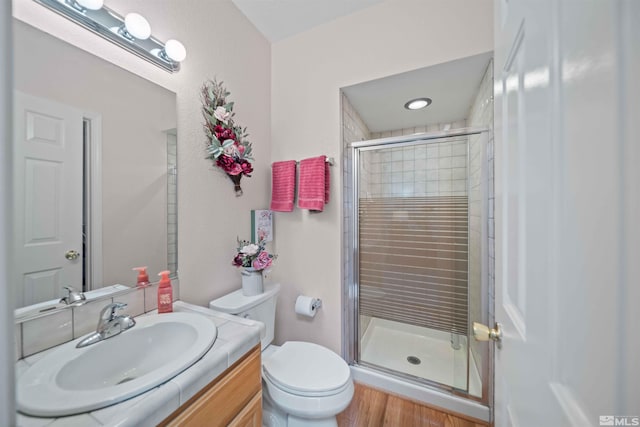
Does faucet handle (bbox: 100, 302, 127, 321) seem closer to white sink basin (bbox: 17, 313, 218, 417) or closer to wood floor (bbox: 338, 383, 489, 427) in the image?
white sink basin (bbox: 17, 313, 218, 417)

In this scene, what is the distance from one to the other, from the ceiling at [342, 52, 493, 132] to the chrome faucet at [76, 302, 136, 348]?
5.67 feet

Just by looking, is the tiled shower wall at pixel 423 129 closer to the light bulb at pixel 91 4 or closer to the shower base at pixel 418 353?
the shower base at pixel 418 353

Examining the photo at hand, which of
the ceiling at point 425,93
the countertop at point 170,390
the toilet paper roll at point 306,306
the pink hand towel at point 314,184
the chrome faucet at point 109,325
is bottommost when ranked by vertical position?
the toilet paper roll at point 306,306

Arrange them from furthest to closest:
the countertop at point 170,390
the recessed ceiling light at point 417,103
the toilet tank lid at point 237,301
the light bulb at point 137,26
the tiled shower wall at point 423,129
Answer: the tiled shower wall at point 423,129, the recessed ceiling light at point 417,103, the toilet tank lid at point 237,301, the light bulb at point 137,26, the countertop at point 170,390

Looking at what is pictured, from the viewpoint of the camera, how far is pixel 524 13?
1.53 ft

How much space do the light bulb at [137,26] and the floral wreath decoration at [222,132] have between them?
0.32 metres

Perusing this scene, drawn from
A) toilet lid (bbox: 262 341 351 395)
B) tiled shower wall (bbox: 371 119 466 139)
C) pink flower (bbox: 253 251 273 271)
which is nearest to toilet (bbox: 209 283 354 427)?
toilet lid (bbox: 262 341 351 395)

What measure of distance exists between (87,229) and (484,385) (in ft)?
6.99

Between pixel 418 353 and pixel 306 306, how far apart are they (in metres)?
1.01

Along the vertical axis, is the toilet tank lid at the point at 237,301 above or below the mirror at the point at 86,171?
below

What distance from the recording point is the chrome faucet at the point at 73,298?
0.78 meters

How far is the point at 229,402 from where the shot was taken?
742 millimetres

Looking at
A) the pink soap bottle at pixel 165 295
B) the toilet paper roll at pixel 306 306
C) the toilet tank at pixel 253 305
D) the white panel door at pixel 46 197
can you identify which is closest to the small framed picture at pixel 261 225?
the toilet tank at pixel 253 305

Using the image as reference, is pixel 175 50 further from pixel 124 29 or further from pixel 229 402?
pixel 229 402
